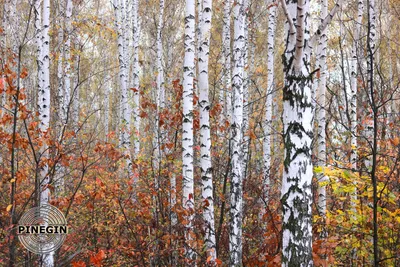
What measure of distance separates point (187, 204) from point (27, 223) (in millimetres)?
2263

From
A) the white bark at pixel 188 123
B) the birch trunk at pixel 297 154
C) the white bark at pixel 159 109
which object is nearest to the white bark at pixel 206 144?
the white bark at pixel 188 123

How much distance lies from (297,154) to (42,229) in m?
3.71

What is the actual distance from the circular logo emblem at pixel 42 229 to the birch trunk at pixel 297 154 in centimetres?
304

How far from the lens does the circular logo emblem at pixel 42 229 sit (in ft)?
15.2

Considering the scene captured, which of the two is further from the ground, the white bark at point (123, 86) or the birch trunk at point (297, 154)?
the white bark at point (123, 86)

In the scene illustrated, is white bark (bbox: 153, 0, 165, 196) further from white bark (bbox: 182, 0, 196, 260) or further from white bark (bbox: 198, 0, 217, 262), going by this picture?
white bark (bbox: 198, 0, 217, 262)

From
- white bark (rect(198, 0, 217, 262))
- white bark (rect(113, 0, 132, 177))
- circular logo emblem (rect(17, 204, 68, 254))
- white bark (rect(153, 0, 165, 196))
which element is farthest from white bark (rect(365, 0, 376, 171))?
white bark (rect(113, 0, 132, 177))

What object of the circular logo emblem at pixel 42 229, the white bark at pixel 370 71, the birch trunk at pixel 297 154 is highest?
the white bark at pixel 370 71

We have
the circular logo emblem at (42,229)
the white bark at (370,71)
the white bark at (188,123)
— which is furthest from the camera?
the white bark at (188,123)

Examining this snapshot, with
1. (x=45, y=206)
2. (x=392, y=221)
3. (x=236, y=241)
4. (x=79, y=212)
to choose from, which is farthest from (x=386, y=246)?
(x=79, y=212)

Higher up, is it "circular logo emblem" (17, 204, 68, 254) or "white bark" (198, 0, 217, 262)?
"white bark" (198, 0, 217, 262)

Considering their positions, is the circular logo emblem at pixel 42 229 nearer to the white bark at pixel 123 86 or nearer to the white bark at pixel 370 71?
the white bark at pixel 370 71

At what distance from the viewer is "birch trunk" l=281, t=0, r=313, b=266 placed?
3.16 meters

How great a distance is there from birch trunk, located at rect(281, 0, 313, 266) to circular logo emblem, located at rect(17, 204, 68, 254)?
3039 mm
